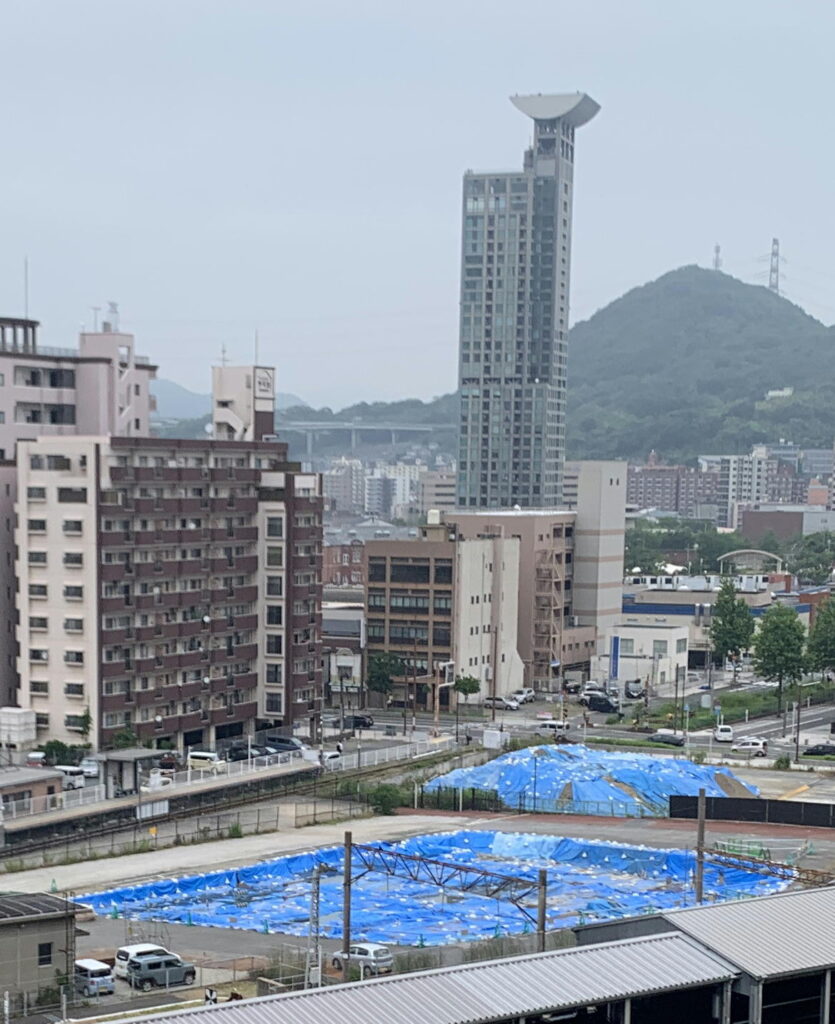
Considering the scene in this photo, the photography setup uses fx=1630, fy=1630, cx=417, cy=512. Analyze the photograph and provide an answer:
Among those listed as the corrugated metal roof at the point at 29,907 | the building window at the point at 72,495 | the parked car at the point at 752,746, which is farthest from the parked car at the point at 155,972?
the parked car at the point at 752,746

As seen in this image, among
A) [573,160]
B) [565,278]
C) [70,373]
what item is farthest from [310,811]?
[573,160]

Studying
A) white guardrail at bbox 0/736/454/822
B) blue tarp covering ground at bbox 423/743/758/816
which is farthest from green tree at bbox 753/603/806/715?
blue tarp covering ground at bbox 423/743/758/816

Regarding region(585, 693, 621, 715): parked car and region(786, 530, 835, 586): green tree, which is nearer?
region(585, 693, 621, 715): parked car

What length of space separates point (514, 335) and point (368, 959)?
103764 millimetres

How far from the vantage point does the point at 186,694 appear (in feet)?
139

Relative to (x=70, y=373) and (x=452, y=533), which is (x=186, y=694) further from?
(x=452, y=533)

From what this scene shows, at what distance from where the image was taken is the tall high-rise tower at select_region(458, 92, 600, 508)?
121250mm

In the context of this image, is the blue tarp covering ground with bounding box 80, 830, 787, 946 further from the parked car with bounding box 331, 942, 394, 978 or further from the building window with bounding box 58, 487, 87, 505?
the building window with bounding box 58, 487, 87, 505

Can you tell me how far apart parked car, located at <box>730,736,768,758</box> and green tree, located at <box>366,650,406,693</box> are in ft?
38.5

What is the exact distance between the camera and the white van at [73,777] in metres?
36.1

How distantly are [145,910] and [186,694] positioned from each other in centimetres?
1507

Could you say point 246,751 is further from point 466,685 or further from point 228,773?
point 466,685

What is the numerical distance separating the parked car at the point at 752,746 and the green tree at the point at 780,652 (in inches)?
243

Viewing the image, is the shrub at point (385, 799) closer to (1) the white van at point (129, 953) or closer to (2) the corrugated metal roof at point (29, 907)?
(1) the white van at point (129, 953)
